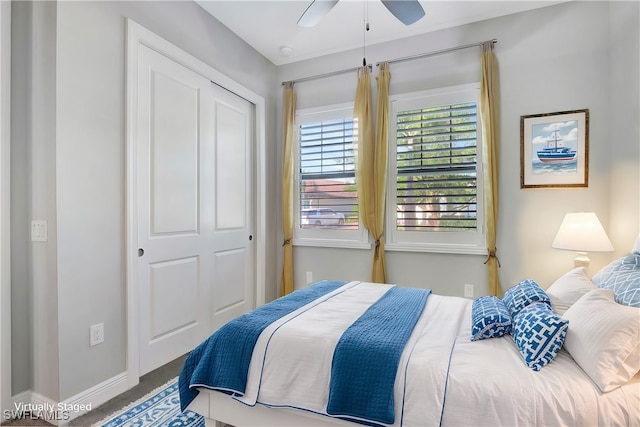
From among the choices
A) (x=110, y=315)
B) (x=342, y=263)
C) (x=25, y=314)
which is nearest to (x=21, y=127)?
(x=25, y=314)

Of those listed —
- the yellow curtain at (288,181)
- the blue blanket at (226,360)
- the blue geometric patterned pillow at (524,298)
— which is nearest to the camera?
the blue blanket at (226,360)

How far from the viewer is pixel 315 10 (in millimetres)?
2193

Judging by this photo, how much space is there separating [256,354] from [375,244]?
6.80 ft

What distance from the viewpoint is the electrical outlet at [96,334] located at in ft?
6.53

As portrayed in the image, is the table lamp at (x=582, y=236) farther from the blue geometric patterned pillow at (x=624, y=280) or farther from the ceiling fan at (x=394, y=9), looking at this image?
the ceiling fan at (x=394, y=9)

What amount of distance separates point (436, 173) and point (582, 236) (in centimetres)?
125

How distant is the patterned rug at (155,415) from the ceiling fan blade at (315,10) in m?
2.58

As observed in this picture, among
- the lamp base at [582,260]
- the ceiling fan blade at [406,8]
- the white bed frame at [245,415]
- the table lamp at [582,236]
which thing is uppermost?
the ceiling fan blade at [406,8]

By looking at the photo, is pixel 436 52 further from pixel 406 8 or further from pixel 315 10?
pixel 315 10

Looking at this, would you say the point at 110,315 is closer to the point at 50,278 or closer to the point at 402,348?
the point at 50,278

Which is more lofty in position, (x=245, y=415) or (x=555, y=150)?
(x=555, y=150)

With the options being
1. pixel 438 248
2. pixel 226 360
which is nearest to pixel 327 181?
pixel 438 248

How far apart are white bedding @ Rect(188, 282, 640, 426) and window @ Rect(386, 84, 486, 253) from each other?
156 cm

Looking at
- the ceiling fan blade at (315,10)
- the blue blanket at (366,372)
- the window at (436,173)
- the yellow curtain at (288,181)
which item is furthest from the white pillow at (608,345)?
the yellow curtain at (288,181)
